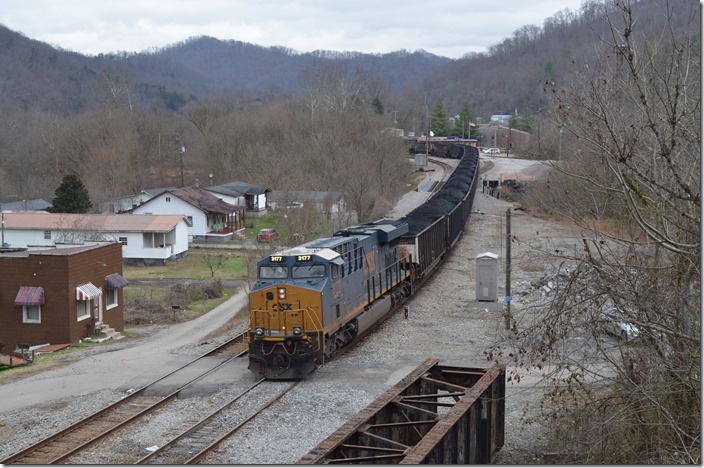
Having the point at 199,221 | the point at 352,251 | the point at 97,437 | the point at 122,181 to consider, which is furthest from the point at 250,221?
the point at 97,437

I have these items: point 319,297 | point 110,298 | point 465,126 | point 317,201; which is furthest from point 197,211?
point 465,126

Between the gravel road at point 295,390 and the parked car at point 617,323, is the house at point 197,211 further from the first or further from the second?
the parked car at point 617,323

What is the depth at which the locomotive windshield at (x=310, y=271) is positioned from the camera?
22.2 meters

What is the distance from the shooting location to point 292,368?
70.7 ft

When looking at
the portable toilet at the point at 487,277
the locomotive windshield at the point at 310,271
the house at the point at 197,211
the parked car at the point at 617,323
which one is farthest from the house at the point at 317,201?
the parked car at the point at 617,323

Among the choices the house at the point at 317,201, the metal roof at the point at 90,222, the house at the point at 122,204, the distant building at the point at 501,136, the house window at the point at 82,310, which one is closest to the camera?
the house window at the point at 82,310

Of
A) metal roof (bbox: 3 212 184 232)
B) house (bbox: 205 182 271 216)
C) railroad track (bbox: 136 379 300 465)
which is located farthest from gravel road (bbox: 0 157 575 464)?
house (bbox: 205 182 271 216)

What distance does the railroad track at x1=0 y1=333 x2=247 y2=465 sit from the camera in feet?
53.1

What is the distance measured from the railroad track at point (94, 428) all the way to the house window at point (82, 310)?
1077 centimetres

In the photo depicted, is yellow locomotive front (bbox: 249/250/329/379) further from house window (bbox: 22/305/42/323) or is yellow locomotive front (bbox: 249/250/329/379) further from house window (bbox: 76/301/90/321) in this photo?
house window (bbox: 22/305/42/323)

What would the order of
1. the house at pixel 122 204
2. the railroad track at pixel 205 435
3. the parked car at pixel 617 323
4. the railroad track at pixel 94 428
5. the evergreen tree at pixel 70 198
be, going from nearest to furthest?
the parked car at pixel 617 323 < the railroad track at pixel 205 435 < the railroad track at pixel 94 428 < the evergreen tree at pixel 70 198 < the house at pixel 122 204

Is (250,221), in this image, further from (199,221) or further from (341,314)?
(341,314)

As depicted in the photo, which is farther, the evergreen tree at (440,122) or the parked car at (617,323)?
the evergreen tree at (440,122)

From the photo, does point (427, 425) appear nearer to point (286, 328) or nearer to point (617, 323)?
point (617, 323)
